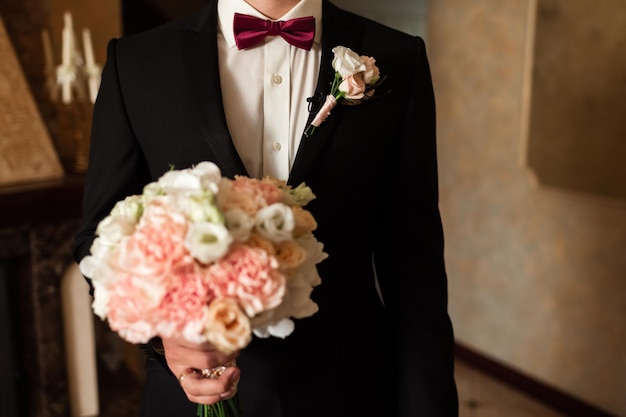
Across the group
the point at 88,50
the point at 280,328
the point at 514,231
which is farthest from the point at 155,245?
the point at 514,231

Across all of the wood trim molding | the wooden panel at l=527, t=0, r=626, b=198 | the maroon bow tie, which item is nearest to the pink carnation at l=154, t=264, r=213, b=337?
the maroon bow tie

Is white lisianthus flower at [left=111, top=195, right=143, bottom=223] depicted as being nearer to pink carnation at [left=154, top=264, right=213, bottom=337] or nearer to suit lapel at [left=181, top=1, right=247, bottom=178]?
pink carnation at [left=154, top=264, right=213, bottom=337]

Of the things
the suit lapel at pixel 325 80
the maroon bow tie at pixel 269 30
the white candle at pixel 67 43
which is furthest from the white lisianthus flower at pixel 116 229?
the white candle at pixel 67 43

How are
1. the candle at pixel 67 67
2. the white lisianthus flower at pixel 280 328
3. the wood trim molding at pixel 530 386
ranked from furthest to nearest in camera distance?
the wood trim molding at pixel 530 386 < the candle at pixel 67 67 < the white lisianthus flower at pixel 280 328

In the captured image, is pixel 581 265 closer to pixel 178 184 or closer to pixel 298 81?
pixel 298 81

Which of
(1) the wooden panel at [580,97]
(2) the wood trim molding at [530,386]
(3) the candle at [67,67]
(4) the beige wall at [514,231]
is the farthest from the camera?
(2) the wood trim molding at [530,386]

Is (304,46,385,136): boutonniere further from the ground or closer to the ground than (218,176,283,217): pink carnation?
further from the ground

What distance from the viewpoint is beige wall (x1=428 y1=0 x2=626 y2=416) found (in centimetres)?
275

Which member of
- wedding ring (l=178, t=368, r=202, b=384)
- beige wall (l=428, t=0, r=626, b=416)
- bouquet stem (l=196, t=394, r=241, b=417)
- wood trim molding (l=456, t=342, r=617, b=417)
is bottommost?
wood trim molding (l=456, t=342, r=617, b=417)

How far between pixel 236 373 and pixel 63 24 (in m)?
2.28

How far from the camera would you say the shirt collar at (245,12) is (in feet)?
3.66

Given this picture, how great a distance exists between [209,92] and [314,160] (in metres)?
0.22

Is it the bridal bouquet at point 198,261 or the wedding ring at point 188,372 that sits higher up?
the bridal bouquet at point 198,261

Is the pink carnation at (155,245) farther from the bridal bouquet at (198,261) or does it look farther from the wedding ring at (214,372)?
the wedding ring at (214,372)
